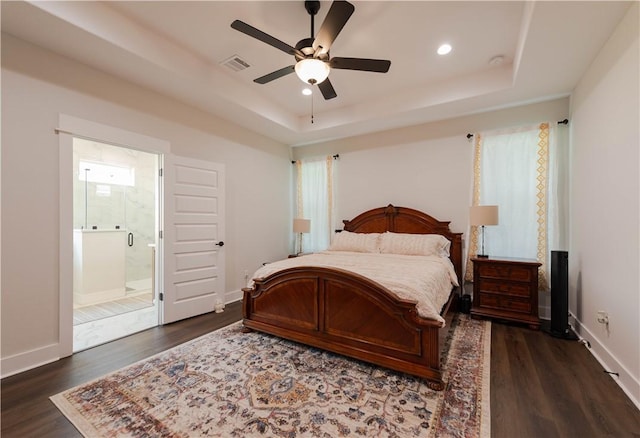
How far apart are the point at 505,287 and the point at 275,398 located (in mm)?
2941

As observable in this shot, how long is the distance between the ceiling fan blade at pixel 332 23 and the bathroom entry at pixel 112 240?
253 centimetres

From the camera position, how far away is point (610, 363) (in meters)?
2.24

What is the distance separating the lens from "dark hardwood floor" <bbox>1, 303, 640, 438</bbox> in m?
1.67

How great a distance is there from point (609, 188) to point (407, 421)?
8.07 ft

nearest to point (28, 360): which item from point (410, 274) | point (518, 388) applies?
point (410, 274)

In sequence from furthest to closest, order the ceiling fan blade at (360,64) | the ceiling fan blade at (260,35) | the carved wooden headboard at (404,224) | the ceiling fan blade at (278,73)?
the carved wooden headboard at (404,224) → the ceiling fan blade at (278,73) → the ceiling fan blade at (360,64) → the ceiling fan blade at (260,35)

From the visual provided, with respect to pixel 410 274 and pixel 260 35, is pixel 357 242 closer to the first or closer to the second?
pixel 410 274

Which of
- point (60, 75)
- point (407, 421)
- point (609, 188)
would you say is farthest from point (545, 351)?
point (60, 75)

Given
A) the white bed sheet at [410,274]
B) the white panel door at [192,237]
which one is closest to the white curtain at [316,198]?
the white bed sheet at [410,274]

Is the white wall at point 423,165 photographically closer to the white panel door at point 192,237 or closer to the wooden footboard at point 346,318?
the white panel door at point 192,237

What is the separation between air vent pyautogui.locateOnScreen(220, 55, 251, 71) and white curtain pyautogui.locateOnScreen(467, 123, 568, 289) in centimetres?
326

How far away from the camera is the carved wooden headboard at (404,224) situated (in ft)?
13.1

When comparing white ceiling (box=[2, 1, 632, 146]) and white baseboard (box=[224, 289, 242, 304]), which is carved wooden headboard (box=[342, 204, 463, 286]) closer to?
white ceiling (box=[2, 1, 632, 146])

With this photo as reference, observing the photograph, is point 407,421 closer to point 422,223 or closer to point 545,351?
point 545,351
